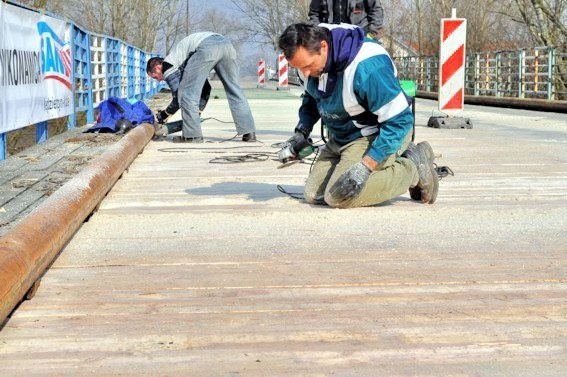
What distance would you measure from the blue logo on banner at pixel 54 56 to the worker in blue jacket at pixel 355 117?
17.1 feet

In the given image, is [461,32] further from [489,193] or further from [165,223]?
[165,223]

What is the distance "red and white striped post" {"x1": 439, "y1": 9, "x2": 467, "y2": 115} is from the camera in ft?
40.1

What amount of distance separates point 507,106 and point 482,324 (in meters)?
20.4

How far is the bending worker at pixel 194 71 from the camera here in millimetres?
9844

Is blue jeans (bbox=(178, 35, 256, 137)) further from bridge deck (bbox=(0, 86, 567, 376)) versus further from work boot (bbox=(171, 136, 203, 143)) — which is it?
A: bridge deck (bbox=(0, 86, 567, 376))

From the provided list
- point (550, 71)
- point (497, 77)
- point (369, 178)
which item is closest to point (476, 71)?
point (497, 77)

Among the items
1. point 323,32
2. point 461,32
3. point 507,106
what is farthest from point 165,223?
point 507,106

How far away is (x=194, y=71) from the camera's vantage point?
9.93 meters

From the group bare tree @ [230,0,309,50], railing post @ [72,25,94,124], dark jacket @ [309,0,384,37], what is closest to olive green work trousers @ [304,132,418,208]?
dark jacket @ [309,0,384,37]

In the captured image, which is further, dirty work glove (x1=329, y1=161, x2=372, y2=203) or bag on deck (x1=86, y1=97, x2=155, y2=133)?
bag on deck (x1=86, y1=97, x2=155, y2=133)

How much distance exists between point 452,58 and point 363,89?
24.7 feet

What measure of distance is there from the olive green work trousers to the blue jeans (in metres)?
4.34

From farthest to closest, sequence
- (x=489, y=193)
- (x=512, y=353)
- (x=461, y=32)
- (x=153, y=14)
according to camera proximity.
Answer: (x=153, y=14) → (x=461, y=32) → (x=489, y=193) → (x=512, y=353)

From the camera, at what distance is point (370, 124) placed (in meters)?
5.50
